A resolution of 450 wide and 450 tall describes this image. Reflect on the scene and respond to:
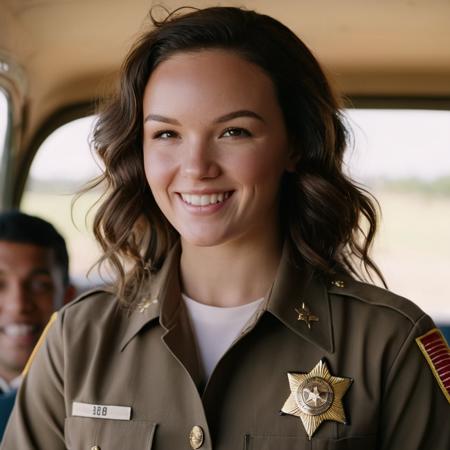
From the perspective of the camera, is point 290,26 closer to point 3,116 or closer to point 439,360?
point 3,116

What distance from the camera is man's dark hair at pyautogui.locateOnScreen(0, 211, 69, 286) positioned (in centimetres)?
315

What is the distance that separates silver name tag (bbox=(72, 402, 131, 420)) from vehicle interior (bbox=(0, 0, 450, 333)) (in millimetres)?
712

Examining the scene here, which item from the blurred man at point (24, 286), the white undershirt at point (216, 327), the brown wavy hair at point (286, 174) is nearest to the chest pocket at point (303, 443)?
the white undershirt at point (216, 327)

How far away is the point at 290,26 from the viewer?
3.06 m

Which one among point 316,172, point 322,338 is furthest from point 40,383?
point 316,172

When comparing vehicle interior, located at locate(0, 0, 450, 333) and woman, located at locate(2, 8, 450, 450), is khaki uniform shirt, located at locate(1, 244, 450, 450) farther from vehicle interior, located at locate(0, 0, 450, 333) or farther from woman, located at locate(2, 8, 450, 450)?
vehicle interior, located at locate(0, 0, 450, 333)

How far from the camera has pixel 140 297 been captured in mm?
2369

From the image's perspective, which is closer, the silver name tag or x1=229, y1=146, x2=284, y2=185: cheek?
x1=229, y1=146, x2=284, y2=185: cheek

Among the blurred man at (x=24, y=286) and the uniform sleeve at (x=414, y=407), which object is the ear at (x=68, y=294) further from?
the uniform sleeve at (x=414, y=407)

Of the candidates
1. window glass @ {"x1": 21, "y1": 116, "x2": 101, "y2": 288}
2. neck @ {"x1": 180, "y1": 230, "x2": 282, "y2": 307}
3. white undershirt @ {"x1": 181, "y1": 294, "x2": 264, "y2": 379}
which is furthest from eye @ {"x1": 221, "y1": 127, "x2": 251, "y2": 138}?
window glass @ {"x1": 21, "y1": 116, "x2": 101, "y2": 288}

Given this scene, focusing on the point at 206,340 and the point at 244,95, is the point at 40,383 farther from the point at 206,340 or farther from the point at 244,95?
the point at 244,95

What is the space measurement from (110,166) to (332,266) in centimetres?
63

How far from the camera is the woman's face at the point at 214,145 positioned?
2062 mm

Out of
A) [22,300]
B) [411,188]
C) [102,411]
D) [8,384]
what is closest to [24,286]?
[22,300]
